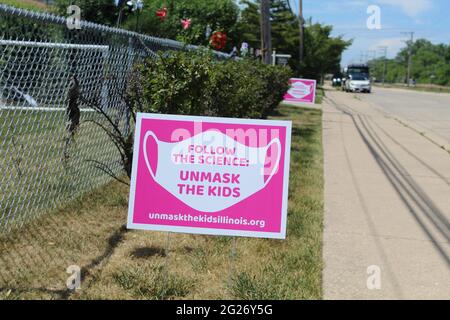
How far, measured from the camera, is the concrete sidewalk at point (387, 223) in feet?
13.0

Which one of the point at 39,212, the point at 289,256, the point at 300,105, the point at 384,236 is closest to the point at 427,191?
the point at 384,236

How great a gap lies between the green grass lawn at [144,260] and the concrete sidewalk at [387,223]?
239mm

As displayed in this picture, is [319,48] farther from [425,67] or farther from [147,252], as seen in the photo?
[425,67]

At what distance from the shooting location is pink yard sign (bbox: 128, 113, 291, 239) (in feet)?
12.0

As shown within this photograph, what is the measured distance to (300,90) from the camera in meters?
25.1

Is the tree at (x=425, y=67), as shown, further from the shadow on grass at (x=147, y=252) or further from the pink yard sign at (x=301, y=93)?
the shadow on grass at (x=147, y=252)

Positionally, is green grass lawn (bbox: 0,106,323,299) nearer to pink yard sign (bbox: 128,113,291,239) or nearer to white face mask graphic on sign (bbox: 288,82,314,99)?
pink yard sign (bbox: 128,113,291,239)

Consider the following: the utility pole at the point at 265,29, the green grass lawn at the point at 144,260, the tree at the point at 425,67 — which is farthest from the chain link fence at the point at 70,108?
the tree at the point at 425,67

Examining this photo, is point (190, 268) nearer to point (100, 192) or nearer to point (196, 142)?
point (196, 142)

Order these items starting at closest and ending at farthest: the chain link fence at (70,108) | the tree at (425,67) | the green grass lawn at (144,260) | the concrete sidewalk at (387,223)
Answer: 1. the green grass lawn at (144,260)
2. the concrete sidewalk at (387,223)
3. the chain link fence at (70,108)
4. the tree at (425,67)

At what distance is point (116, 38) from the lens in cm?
601

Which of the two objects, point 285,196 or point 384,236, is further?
point 384,236

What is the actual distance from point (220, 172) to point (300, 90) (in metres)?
22.0

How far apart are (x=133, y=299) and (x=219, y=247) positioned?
1144mm
